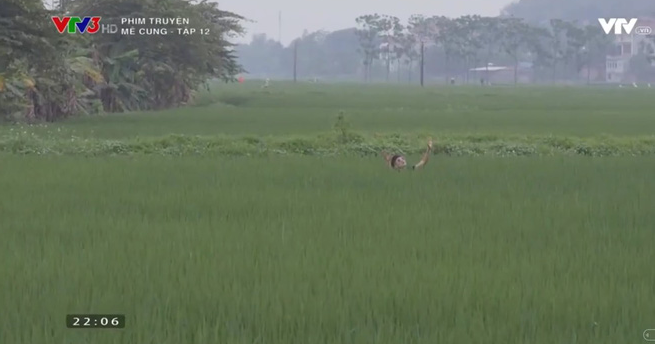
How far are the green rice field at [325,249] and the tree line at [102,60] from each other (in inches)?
186

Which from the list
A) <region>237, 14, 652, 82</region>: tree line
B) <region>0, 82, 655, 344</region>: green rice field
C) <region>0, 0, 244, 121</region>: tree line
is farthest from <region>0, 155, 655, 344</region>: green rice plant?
<region>237, 14, 652, 82</region>: tree line

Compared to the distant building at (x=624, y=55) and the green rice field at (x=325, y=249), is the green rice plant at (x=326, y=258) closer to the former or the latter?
the green rice field at (x=325, y=249)

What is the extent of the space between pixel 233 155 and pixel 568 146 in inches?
184

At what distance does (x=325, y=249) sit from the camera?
5.03 meters

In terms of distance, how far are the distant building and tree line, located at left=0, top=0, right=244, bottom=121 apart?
5831cm

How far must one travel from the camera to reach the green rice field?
360 cm

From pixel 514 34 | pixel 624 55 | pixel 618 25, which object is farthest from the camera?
pixel 624 55

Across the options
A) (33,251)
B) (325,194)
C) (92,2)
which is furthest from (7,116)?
(33,251)

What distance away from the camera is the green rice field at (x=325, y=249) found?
3602mm

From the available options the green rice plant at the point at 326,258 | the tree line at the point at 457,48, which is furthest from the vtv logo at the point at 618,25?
the green rice plant at the point at 326,258
